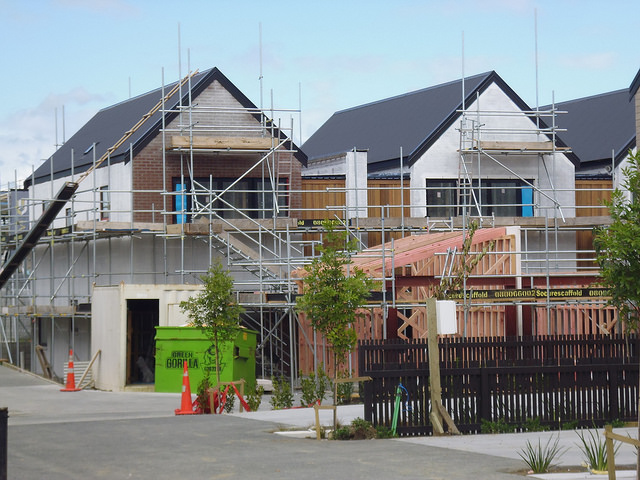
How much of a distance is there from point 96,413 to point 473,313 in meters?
11.1

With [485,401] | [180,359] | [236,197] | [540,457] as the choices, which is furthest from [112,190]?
[540,457]

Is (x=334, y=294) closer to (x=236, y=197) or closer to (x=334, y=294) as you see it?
(x=334, y=294)

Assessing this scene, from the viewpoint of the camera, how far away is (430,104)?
4216 centimetres

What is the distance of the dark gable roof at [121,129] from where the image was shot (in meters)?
34.8

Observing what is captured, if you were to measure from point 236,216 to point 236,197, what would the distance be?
0.66 metres

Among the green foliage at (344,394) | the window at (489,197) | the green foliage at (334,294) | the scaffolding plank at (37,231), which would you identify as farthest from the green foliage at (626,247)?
the window at (489,197)

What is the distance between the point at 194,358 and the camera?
87.9 ft

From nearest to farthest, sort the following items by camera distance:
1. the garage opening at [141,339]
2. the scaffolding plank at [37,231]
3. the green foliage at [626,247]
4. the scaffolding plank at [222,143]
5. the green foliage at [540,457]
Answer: the green foliage at [626,247] < the green foliage at [540,457] < the garage opening at [141,339] < the scaffolding plank at [37,231] < the scaffolding plank at [222,143]

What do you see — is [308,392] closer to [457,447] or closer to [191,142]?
[457,447]

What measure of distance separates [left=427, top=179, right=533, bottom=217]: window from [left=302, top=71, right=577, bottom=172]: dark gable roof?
1.58 m

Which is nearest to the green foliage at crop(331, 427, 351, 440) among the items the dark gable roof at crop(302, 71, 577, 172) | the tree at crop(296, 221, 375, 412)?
the tree at crop(296, 221, 375, 412)

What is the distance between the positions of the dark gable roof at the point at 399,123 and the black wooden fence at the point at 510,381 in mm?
21181

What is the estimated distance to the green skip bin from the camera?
2625 centimetres

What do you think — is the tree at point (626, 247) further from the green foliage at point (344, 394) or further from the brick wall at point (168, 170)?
the brick wall at point (168, 170)
